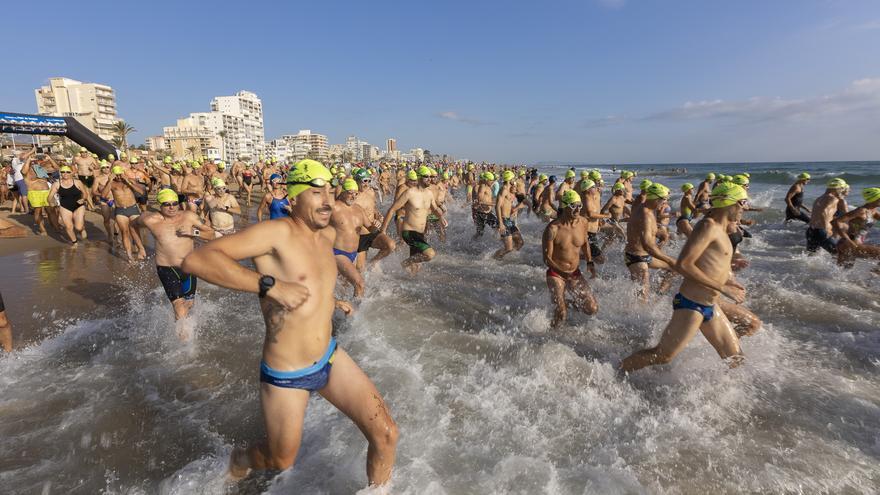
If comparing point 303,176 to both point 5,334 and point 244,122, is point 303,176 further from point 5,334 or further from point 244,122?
point 244,122

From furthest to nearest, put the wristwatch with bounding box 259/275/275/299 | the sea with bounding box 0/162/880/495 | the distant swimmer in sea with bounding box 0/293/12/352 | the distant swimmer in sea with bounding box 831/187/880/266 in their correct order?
1. the distant swimmer in sea with bounding box 831/187/880/266
2. the distant swimmer in sea with bounding box 0/293/12/352
3. the sea with bounding box 0/162/880/495
4. the wristwatch with bounding box 259/275/275/299

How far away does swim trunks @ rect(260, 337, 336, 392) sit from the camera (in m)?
2.22

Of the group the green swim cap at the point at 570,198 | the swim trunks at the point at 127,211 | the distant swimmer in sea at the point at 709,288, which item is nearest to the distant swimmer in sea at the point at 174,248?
the green swim cap at the point at 570,198

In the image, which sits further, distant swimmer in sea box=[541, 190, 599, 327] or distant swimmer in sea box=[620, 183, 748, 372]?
distant swimmer in sea box=[541, 190, 599, 327]

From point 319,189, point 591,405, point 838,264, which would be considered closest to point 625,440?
point 591,405

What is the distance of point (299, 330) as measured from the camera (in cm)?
222

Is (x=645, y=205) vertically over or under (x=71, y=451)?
over

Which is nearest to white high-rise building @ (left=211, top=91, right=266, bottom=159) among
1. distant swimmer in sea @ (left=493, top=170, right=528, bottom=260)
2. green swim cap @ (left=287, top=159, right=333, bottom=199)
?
distant swimmer in sea @ (left=493, top=170, right=528, bottom=260)

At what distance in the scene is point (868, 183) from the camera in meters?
30.9

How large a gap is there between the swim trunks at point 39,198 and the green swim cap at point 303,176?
12907 mm

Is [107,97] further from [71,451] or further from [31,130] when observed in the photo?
[71,451]

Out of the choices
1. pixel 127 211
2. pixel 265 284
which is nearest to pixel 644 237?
pixel 265 284

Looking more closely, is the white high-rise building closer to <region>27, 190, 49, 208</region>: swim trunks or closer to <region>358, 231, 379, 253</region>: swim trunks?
A: <region>27, 190, 49, 208</region>: swim trunks

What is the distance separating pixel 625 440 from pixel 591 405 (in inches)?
18.5
